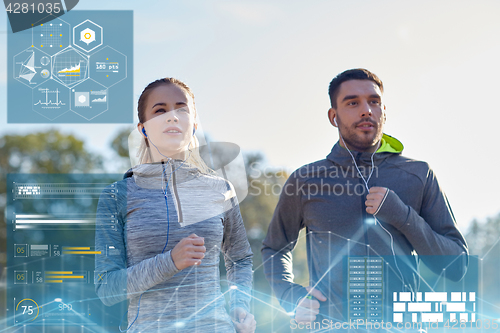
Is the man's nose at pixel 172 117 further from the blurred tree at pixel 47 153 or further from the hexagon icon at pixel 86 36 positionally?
the blurred tree at pixel 47 153

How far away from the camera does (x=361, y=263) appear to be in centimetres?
233

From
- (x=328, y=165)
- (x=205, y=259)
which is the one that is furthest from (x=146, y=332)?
(x=328, y=165)

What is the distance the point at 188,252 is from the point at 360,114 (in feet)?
4.08

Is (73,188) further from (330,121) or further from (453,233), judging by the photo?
(453,233)

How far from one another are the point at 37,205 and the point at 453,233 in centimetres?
225

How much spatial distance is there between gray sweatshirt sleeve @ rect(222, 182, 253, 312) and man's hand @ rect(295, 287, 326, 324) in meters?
0.36

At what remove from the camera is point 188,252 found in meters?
1.78

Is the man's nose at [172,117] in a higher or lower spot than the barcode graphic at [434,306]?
higher

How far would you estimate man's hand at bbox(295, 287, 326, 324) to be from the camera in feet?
7.65

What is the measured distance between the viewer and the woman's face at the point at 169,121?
2111 mm

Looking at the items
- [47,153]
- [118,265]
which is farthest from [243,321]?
[47,153]

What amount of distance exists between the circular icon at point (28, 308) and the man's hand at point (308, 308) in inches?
58.0

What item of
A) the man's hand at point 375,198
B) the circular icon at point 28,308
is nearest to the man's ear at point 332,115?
the man's hand at point 375,198

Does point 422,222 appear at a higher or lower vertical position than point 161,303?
higher
